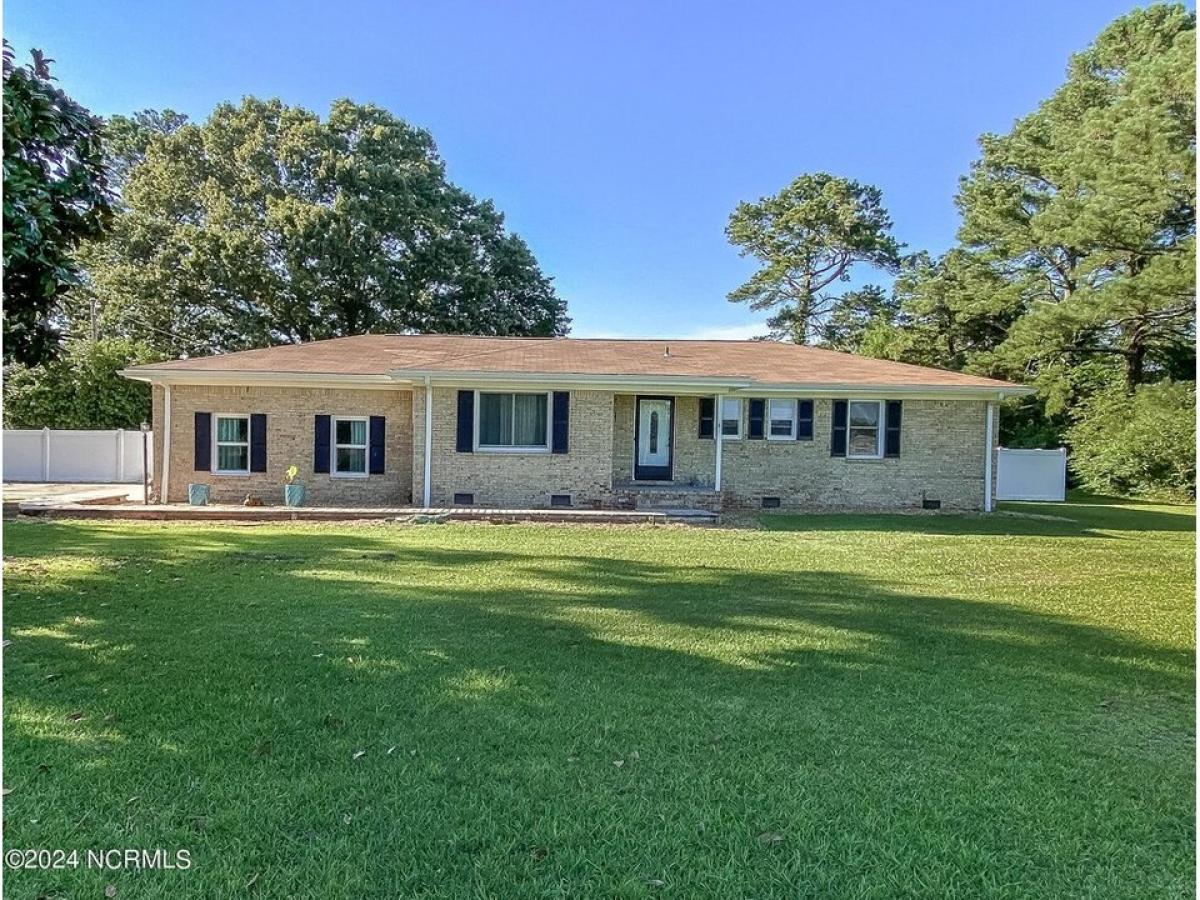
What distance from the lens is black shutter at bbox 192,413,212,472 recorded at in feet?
48.1

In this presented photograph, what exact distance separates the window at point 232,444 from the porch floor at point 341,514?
166 cm

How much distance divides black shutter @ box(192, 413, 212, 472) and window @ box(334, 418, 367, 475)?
2594 mm

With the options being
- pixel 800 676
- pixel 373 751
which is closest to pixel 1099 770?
pixel 800 676

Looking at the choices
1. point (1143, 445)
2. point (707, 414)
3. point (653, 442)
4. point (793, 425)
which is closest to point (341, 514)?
point (653, 442)

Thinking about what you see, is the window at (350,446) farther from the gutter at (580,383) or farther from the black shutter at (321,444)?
the gutter at (580,383)

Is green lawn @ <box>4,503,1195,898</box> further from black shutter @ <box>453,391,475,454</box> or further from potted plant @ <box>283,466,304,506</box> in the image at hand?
black shutter @ <box>453,391,475,454</box>

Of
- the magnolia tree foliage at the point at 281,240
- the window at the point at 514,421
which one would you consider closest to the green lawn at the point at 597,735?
the window at the point at 514,421

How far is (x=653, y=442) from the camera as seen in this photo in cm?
1566

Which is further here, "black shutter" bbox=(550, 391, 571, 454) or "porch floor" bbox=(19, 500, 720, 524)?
"black shutter" bbox=(550, 391, 571, 454)

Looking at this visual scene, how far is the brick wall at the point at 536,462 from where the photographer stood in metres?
14.2

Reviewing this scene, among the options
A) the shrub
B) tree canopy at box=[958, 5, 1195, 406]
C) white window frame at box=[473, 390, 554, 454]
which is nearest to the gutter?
white window frame at box=[473, 390, 554, 454]

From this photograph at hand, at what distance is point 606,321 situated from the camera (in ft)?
118

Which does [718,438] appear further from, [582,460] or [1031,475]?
[1031,475]

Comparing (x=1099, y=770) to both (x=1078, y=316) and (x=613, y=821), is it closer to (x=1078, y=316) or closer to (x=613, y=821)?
(x=613, y=821)
